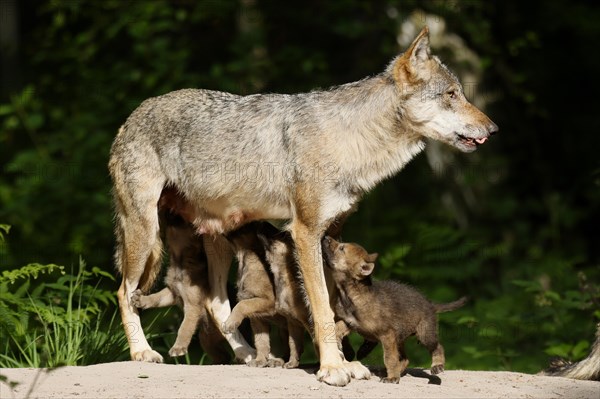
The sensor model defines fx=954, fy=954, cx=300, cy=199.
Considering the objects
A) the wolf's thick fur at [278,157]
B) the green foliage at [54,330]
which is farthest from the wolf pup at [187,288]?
the green foliage at [54,330]

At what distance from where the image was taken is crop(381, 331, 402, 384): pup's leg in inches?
258

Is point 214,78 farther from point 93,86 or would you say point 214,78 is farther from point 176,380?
point 176,380

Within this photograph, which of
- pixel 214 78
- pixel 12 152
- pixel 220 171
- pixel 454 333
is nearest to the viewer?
pixel 220 171

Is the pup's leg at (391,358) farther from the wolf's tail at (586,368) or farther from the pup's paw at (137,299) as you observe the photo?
the pup's paw at (137,299)

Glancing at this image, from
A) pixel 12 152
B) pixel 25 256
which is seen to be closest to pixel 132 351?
pixel 25 256

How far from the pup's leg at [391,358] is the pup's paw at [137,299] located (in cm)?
222

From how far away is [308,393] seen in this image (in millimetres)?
5980

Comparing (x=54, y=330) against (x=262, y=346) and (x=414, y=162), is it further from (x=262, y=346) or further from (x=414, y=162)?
(x=414, y=162)

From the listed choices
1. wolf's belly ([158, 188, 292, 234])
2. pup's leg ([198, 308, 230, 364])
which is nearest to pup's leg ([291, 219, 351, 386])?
wolf's belly ([158, 188, 292, 234])

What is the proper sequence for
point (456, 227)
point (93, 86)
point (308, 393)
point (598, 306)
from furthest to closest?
point (456, 227), point (93, 86), point (598, 306), point (308, 393)

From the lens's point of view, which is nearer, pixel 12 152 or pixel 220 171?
pixel 220 171

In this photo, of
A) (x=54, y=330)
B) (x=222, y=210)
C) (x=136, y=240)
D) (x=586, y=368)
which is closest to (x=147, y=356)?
(x=54, y=330)

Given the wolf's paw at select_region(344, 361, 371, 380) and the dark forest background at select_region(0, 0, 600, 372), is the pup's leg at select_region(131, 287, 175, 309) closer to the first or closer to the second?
the dark forest background at select_region(0, 0, 600, 372)

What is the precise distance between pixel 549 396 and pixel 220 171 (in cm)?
304
